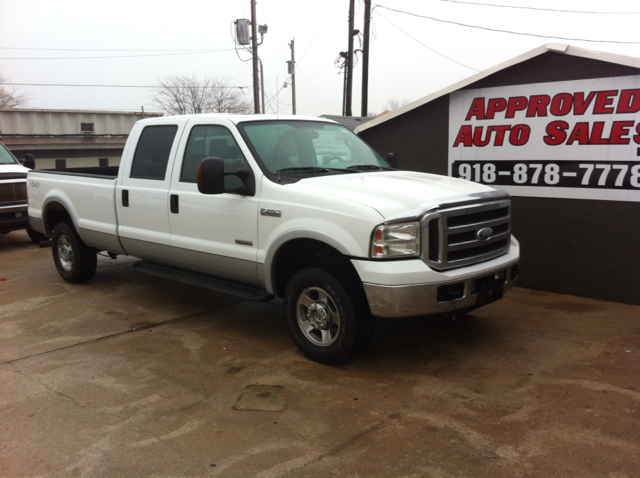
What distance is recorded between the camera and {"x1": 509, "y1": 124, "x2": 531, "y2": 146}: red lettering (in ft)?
22.7

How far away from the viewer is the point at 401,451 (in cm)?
343

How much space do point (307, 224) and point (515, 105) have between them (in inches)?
148

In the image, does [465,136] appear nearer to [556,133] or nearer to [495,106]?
[495,106]

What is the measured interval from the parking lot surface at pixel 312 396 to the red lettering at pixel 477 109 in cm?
243

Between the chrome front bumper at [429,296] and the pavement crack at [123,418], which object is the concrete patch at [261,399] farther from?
the chrome front bumper at [429,296]

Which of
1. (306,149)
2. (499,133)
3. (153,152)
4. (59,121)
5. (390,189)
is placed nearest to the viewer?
(390,189)

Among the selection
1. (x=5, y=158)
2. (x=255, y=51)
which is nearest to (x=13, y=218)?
(x=5, y=158)

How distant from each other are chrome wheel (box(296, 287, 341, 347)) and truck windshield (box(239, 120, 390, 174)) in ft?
3.78

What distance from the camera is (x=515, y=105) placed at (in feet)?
22.9

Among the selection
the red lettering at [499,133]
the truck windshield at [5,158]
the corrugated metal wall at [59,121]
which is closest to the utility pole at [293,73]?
the corrugated metal wall at [59,121]

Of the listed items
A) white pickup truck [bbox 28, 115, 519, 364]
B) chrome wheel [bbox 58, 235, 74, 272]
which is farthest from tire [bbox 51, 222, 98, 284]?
white pickup truck [bbox 28, 115, 519, 364]

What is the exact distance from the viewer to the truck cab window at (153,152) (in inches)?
236

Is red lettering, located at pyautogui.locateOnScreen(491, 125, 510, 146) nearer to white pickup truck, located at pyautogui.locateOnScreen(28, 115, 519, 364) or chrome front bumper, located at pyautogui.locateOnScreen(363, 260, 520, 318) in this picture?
white pickup truck, located at pyautogui.locateOnScreen(28, 115, 519, 364)

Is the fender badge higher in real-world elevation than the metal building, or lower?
lower
